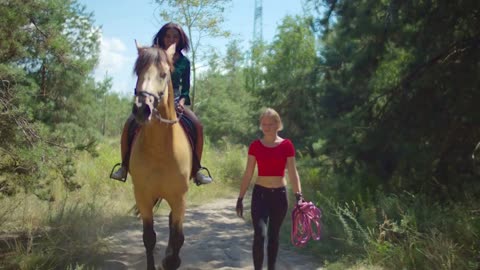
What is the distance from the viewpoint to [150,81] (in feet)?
11.0

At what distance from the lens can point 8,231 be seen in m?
5.87

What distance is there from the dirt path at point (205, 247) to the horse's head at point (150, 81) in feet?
8.15

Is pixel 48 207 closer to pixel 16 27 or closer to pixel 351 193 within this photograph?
pixel 16 27

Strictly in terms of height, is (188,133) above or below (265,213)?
above

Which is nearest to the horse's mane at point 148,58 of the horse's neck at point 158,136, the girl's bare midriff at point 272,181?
the horse's neck at point 158,136

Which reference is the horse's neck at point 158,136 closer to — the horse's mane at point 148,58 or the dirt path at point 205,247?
the horse's mane at point 148,58

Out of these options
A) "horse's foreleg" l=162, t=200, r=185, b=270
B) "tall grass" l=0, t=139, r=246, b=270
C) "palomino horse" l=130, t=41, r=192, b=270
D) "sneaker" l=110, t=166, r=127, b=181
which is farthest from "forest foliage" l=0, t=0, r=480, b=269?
"horse's foreleg" l=162, t=200, r=185, b=270

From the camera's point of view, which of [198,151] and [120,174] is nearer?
[120,174]

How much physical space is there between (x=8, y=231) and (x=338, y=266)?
15.2 ft

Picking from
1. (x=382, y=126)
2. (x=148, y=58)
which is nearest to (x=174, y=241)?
(x=148, y=58)

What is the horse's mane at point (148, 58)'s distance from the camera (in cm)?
348

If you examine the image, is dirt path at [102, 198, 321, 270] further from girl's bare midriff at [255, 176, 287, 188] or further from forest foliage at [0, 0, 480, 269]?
girl's bare midriff at [255, 176, 287, 188]

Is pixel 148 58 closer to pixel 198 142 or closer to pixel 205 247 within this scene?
pixel 198 142

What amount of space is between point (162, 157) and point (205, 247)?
2469mm
